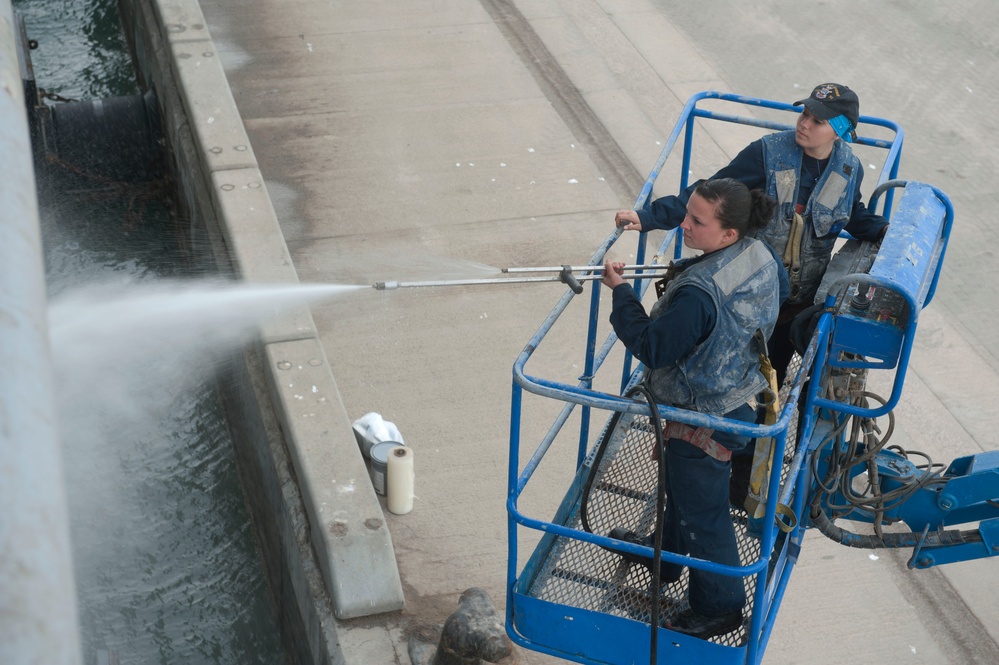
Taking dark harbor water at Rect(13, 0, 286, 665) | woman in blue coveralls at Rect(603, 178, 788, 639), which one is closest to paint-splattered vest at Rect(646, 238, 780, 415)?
woman in blue coveralls at Rect(603, 178, 788, 639)

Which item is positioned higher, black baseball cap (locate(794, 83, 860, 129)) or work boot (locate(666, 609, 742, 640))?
black baseball cap (locate(794, 83, 860, 129))

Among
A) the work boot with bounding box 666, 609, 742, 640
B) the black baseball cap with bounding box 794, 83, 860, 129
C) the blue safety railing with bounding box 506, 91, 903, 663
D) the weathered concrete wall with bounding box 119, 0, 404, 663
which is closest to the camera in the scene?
the blue safety railing with bounding box 506, 91, 903, 663

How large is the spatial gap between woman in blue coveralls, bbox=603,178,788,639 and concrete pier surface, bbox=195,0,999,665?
131 centimetres

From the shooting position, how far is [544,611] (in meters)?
3.96

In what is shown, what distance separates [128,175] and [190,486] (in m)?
4.12

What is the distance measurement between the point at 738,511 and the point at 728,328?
1.13 meters

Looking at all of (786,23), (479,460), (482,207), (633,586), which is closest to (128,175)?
(482,207)

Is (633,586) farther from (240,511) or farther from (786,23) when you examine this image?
(786,23)

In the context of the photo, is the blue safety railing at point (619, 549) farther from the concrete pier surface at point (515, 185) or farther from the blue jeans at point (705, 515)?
the concrete pier surface at point (515, 185)

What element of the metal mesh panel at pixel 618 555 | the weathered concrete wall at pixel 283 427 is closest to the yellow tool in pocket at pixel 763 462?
the metal mesh panel at pixel 618 555

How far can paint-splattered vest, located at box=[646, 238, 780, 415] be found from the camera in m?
3.65

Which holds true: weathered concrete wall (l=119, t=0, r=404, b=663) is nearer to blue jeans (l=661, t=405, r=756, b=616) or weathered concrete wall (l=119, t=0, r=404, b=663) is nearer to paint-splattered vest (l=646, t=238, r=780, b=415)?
blue jeans (l=661, t=405, r=756, b=616)

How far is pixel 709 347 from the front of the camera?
3.68m

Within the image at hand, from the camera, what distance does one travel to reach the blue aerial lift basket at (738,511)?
3717 millimetres
